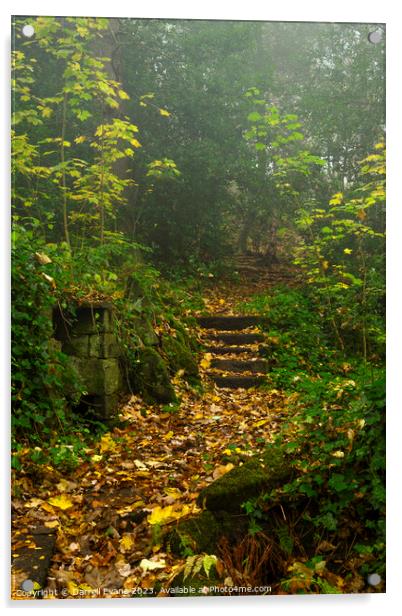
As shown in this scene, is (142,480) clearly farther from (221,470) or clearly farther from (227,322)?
(227,322)

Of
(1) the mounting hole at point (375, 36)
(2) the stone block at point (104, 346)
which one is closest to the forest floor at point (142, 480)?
(2) the stone block at point (104, 346)

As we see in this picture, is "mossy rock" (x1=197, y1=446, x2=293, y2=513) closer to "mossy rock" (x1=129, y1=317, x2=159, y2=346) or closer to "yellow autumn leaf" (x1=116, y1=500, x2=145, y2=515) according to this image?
"yellow autumn leaf" (x1=116, y1=500, x2=145, y2=515)

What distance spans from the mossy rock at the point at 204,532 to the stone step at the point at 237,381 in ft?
2.82

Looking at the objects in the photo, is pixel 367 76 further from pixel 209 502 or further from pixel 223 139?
pixel 209 502

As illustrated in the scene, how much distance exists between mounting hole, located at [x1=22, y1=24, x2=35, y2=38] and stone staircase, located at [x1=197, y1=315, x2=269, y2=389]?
210cm

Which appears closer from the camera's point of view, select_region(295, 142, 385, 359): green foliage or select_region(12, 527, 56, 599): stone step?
select_region(12, 527, 56, 599): stone step

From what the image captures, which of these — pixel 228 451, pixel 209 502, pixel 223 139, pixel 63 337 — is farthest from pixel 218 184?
pixel 209 502

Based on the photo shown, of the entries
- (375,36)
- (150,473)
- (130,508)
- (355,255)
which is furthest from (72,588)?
(375,36)

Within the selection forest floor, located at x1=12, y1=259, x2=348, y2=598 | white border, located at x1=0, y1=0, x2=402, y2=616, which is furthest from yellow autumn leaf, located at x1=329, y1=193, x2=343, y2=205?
forest floor, located at x1=12, y1=259, x2=348, y2=598

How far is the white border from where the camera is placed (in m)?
3.00

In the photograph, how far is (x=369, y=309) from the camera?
3.45 metres

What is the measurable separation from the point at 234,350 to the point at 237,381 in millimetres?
211

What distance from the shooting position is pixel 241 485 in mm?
3002

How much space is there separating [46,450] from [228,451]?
3.69 ft
